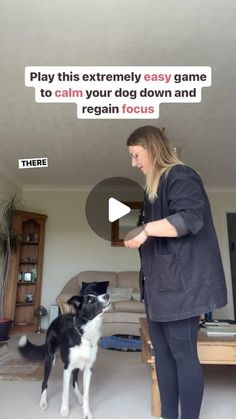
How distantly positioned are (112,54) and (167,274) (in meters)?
1.45

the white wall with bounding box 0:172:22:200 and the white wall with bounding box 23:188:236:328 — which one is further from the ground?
the white wall with bounding box 0:172:22:200

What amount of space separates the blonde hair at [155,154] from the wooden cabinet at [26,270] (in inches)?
132

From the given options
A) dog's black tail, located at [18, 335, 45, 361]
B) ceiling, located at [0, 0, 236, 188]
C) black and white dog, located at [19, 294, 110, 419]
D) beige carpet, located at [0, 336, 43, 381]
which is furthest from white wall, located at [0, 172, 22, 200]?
black and white dog, located at [19, 294, 110, 419]

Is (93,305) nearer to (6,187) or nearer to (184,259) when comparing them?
(184,259)

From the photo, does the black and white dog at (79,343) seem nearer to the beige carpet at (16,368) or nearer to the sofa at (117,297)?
the beige carpet at (16,368)

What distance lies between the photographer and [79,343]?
156 cm

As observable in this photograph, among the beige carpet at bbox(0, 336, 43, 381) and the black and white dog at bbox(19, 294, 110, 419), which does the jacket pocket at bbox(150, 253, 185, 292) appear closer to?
the black and white dog at bbox(19, 294, 110, 419)

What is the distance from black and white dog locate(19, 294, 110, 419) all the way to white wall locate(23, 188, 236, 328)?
9.74 feet

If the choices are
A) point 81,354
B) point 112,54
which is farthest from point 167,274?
point 112,54

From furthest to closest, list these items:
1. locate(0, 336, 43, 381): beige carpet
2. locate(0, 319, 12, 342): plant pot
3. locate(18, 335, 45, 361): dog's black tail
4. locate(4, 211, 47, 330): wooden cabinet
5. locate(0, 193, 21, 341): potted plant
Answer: locate(4, 211, 47, 330): wooden cabinet → locate(0, 193, 21, 341): potted plant → locate(0, 319, 12, 342): plant pot → locate(0, 336, 43, 381): beige carpet → locate(18, 335, 45, 361): dog's black tail

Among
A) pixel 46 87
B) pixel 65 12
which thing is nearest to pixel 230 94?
pixel 65 12

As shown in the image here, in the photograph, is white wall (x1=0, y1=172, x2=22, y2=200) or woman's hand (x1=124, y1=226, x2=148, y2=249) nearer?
woman's hand (x1=124, y1=226, x2=148, y2=249)

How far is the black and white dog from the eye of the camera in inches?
59.9

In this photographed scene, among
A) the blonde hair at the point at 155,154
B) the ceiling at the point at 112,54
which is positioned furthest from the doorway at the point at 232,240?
the blonde hair at the point at 155,154
